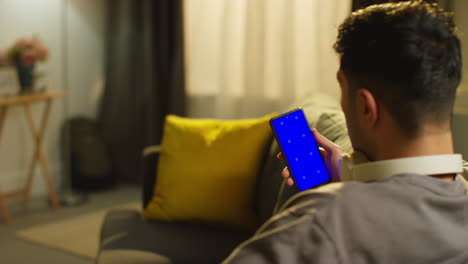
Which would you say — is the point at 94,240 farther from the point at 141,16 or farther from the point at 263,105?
the point at 141,16

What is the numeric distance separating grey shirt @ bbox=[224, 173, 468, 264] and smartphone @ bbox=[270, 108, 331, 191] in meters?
0.29

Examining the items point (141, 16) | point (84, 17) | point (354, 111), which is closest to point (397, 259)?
point (354, 111)

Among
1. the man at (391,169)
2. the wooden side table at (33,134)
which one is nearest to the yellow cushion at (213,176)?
the man at (391,169)

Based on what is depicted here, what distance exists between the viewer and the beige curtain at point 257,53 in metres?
3.01

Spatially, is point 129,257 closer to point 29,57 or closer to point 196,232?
point 196,232

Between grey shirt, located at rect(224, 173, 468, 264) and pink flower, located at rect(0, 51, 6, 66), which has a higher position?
pink flower, located at rect(0, 51, 6, 66)

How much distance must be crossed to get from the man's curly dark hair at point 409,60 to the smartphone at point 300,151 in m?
0.29

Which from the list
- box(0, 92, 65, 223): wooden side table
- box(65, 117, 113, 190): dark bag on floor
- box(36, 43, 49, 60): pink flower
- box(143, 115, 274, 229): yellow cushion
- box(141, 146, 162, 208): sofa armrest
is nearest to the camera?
box(143, 115, 274, 229): yellow cushion

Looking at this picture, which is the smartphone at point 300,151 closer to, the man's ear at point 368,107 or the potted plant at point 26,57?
the man's ear at point 368,107

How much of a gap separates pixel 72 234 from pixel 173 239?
4.52 feet

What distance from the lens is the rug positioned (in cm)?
300

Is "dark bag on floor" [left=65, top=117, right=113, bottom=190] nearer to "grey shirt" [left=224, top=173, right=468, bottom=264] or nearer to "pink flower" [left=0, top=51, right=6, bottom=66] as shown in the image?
"pink flower" [left=0, top=51, right=6, bottom=66]

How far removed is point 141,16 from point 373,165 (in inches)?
134

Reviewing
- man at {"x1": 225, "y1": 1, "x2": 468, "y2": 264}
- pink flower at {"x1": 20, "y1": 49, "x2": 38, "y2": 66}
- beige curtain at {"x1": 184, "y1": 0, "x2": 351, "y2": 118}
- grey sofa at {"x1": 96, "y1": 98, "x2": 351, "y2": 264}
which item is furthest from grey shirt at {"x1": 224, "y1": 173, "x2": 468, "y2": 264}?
pink flower at {"x1": 20, "y1": 49, "x2": 38, "y2": 66}
